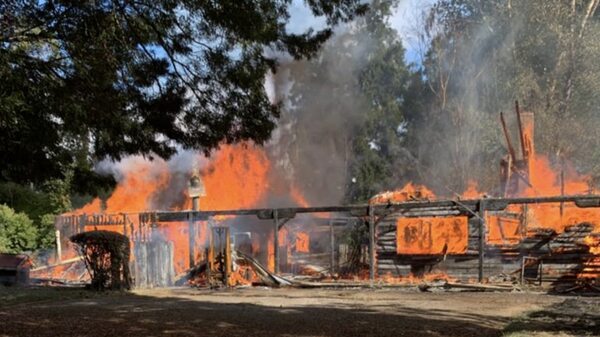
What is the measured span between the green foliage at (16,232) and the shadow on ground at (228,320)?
16935mm

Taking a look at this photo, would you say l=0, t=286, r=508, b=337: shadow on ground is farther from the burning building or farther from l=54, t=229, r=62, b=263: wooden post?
l=54, t=229, r=62, b=263: wooden post

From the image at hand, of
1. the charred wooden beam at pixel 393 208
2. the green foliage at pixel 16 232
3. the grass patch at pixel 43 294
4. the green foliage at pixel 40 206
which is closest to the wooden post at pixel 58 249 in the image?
the green foliage at pixel 16 232

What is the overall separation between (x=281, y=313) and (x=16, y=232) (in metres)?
22.3

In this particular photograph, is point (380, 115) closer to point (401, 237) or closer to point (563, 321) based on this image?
point (401, 237)

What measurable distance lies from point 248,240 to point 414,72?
26682mm

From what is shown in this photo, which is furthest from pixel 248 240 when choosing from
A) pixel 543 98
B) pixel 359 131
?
pixel 543 98

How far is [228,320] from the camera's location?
10.8 metres

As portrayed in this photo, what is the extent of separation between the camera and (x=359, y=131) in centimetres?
4291

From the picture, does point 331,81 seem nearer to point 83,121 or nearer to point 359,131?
point 359,131

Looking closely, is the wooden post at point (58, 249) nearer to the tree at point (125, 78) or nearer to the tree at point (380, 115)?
the tree at point (125, 78)

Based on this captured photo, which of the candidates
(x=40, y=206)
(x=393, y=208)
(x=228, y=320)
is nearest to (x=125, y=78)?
(x=228, y=320)

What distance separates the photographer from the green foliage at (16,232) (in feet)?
96.0

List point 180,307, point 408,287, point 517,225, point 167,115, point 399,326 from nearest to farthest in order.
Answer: point 167,115 < point 399,326 < point 180,307 < point 408,287 < point 517,225

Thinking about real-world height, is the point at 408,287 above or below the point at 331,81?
below
